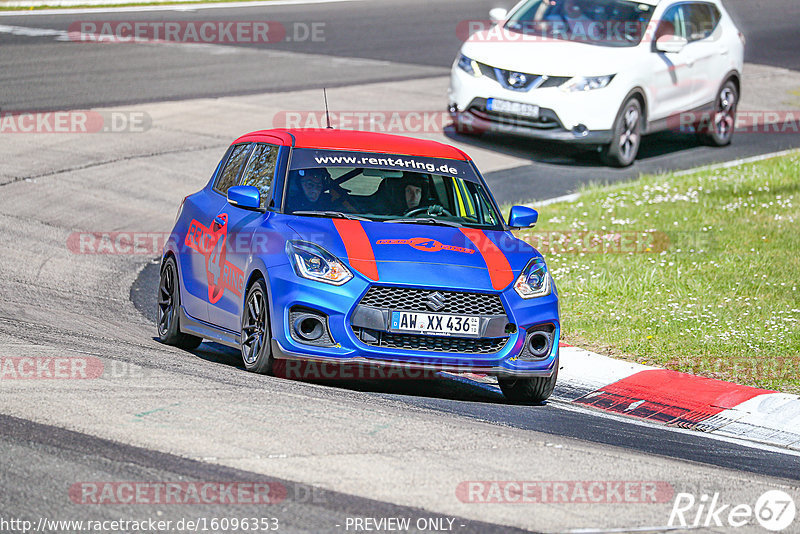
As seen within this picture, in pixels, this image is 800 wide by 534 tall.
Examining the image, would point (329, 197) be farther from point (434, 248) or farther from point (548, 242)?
point (548, 242)

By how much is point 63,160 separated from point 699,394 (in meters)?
9.31

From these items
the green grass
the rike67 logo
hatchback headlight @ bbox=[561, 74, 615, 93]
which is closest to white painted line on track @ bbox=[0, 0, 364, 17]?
hatchback headlight @ bbox=[561, 74, 615, 93]

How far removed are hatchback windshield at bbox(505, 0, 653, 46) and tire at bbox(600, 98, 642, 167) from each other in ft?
2.99

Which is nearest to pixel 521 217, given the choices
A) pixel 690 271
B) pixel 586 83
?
pixel 690 271

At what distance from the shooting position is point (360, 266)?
794 centimetres

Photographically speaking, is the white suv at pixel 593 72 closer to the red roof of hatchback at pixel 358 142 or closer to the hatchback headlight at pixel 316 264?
the red roof of hatchback at pixel 358 142

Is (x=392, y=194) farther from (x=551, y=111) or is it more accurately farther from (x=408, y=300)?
(x=551, y=111)

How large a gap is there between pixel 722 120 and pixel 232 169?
456 inches

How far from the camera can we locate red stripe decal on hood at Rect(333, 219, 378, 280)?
26.0ft

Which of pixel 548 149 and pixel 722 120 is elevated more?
pixel 722 120

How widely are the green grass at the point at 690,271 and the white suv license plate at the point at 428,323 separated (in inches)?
98.0

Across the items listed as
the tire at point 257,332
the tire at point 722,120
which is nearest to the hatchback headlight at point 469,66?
the tire at point 722,120

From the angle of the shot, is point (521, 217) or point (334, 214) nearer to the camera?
point (334, 214)

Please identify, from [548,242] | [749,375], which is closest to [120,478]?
[749,375]
